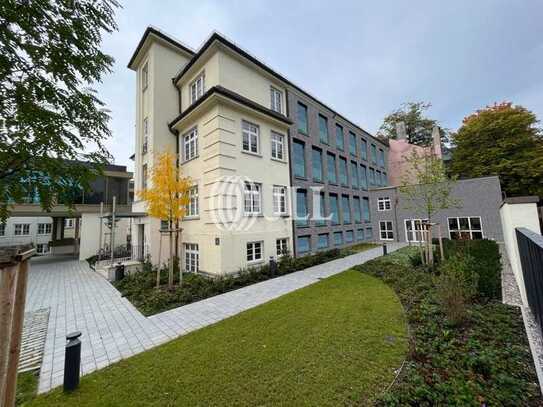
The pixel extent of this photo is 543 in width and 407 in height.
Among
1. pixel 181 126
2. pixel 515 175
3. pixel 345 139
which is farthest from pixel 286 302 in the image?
pixel 515 175

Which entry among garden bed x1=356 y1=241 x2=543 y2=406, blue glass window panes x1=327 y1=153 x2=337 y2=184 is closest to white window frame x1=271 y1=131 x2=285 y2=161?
blue glass window panes x1=327 y1=153 x2=337 y2=184

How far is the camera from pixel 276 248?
42.8 feet

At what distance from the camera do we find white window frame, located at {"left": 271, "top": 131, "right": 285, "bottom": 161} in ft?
45.8

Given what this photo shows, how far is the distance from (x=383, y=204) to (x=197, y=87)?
864 inches

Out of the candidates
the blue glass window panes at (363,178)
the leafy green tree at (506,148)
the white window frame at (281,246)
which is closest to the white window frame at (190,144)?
the white window frame at (281,246)

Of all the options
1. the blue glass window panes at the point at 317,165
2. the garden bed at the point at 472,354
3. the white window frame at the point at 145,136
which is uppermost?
the white window frame at the point at 145,136

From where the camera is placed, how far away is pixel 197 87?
12969 millimetres

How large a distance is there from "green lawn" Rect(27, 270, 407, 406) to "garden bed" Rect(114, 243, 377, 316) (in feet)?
8.78

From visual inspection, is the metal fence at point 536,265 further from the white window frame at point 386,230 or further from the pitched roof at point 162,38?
the white window frame at point 386,230

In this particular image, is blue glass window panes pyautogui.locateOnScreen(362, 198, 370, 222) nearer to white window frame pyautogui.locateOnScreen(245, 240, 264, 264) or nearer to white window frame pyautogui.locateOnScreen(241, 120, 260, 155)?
white window frame pyautogui.locateOnScreen(245, 240, 264, 264)

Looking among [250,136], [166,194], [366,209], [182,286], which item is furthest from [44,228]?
[366,209]

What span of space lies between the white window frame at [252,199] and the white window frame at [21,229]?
1522 inches

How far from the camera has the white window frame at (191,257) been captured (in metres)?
11.6

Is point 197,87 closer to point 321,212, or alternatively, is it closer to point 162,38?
point 162,38
